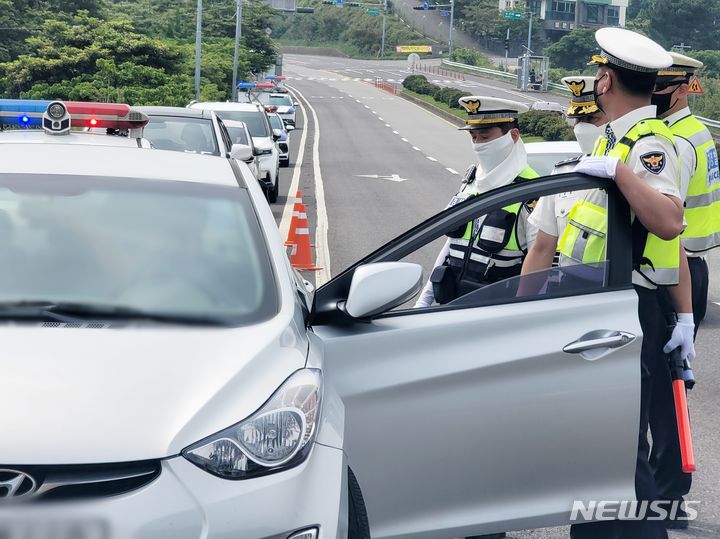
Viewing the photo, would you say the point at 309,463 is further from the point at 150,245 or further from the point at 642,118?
Result: the point at 642,118

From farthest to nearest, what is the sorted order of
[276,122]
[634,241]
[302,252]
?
[276,122], [302,252], [634,241]

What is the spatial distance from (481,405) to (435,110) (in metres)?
62.6

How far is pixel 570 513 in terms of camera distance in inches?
152

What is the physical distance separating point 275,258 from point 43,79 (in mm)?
37929

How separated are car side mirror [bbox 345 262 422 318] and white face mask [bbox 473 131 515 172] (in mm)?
1651

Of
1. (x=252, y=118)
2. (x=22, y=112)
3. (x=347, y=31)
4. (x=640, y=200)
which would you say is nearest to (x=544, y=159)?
(x=22, y=112)

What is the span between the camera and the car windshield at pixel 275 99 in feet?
183

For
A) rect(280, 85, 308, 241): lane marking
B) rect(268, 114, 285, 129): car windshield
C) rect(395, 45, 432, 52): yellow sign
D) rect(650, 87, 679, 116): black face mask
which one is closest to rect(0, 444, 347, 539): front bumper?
rect(280, 85, 308, 241): lane marking

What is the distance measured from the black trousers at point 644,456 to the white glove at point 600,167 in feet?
1.85

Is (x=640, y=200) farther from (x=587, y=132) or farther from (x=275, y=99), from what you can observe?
(x=275, y=99)

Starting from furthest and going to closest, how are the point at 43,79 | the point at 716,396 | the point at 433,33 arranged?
the point at 433,33 < the point at 43,79 < the point at 716,396

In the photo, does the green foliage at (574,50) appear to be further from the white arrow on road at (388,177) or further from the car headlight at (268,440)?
the car headlight at (268,440)

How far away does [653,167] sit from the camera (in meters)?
4.20

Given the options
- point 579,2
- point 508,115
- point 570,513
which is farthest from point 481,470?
point 579,2
